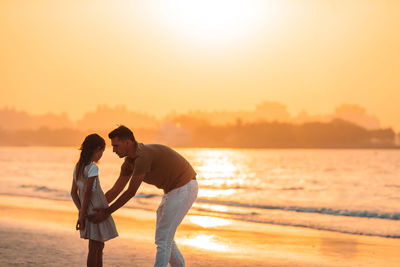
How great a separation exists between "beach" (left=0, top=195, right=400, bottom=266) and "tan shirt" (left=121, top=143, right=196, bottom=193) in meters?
3.10

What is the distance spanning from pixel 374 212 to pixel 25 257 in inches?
538

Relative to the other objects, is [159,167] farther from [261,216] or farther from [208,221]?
[261,216]

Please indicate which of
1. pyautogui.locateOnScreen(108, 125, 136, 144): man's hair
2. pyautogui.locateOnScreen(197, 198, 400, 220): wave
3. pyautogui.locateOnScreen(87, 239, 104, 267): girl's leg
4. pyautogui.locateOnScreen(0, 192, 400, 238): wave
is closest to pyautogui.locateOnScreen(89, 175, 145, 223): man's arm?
pyautogui.locateOnScreen(87, 239, 104, 267): girl's leg

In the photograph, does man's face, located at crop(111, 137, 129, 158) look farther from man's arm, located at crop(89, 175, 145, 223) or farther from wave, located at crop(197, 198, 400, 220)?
wave, located at crop(197, 198, 400, 220)

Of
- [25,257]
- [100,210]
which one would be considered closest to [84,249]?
[25,257]

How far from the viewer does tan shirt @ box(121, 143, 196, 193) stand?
511 cm

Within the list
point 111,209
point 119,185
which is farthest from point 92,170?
point 111,209

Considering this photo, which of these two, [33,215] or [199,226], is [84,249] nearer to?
[199,226]

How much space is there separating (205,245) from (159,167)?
5305 mm

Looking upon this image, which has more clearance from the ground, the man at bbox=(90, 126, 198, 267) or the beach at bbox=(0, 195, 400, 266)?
the man at bbox=(90, 126, 198, 267)

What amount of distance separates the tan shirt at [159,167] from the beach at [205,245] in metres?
3.10

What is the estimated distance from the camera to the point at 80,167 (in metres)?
5.49

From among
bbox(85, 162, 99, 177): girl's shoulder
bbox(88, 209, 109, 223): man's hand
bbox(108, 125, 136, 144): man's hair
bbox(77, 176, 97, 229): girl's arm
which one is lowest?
bbox(88, 209, 109, 223): man's hand

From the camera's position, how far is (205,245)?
33.7 feet
